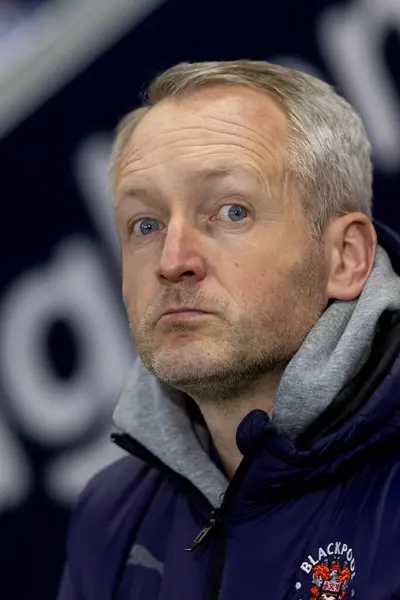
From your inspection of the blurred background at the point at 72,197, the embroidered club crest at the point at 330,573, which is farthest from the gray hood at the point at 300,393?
the blurred background at the point at 72,197

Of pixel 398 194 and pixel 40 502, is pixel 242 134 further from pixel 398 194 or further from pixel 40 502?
pixel 40 502

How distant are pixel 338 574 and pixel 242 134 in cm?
43

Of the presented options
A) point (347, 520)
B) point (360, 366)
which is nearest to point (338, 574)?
point (347, 520)

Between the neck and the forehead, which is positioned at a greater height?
the forehead

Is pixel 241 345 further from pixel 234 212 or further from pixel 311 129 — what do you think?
pixel 311 129

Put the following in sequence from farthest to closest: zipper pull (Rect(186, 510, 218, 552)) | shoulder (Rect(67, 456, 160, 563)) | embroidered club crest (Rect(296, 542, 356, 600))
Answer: shoulder (Rect(67, 456, 160, 563)) → zipper pull (Rect(186, 510, 218, 552)) → embroidered club crest (Rect(296, 542, 356, 600))

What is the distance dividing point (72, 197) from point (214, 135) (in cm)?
69

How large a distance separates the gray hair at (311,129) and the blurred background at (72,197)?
0.57 meters

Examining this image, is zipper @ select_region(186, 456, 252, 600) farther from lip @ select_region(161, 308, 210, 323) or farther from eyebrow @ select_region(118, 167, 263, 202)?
eyebrow @ select_region(118, 167, 263, 202)

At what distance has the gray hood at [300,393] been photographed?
37.8 inches

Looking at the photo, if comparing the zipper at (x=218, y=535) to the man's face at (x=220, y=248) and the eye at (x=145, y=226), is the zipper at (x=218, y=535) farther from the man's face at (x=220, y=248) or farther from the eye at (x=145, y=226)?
the eye at (x=145, y=226)

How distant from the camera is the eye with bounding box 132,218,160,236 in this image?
3.42 feet

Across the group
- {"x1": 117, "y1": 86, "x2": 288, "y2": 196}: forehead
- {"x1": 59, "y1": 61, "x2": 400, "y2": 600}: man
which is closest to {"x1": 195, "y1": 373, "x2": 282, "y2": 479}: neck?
{"x1": 59, "y1": 61, "x2": 400, "y2": 600}: man

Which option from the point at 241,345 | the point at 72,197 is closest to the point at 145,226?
the point at 241,345
